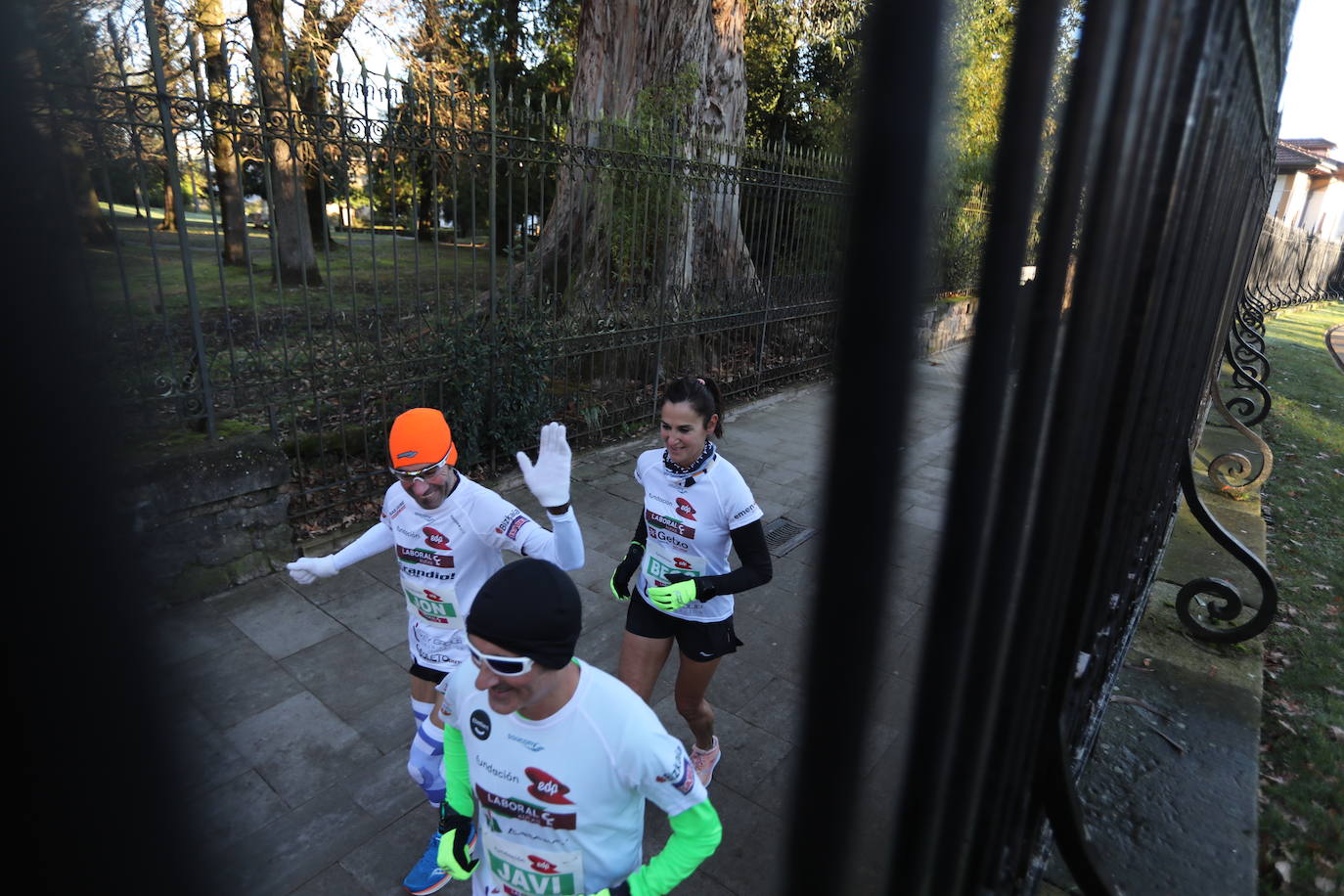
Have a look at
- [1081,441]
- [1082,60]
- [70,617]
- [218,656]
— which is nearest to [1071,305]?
[1081,441]

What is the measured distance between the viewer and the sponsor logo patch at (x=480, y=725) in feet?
6.75

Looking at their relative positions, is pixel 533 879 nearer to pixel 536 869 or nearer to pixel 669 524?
pixel 536 869

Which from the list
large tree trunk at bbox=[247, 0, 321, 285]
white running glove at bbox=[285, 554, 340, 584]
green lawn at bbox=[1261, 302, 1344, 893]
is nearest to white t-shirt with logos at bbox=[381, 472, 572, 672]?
white running glove at bbox=[285, 554, 340, 584]

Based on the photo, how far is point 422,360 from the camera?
19.9ft

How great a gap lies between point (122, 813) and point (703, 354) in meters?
9.38

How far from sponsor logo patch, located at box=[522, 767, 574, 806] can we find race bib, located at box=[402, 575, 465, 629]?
3.85 ft

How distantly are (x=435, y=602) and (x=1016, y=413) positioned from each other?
8.84 feet

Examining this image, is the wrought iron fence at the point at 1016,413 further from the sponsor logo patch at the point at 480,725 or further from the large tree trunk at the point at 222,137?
the large tree trunk at the point at 222,137

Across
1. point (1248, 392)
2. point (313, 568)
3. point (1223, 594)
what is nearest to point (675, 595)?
point (313, 568)

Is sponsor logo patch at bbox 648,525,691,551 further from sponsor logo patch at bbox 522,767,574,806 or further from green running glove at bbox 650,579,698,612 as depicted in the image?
sponsor logo patch at bbox 522,767,574,806

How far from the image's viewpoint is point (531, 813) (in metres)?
2.02

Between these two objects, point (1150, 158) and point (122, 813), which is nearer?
point (122, 813)

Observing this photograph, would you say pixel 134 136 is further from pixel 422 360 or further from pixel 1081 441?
pixel 1081 441

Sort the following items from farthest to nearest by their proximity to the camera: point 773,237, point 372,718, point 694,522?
point 773,237 < point 372,718 < point 694,522
